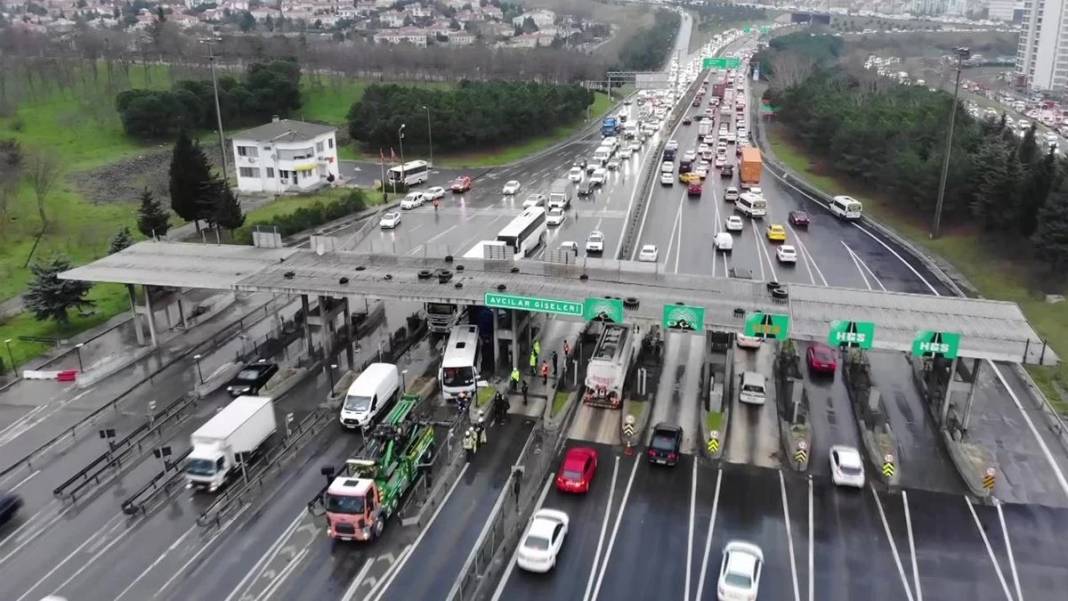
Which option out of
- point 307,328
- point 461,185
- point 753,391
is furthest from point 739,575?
point 461,185

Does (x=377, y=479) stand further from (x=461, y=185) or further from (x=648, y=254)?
(x=461, y=185)

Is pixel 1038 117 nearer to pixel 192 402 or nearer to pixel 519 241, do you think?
pixel 519 241

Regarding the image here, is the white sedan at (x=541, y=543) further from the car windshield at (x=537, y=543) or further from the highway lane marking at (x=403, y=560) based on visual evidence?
the highway lane marking at (x=403, y=560)

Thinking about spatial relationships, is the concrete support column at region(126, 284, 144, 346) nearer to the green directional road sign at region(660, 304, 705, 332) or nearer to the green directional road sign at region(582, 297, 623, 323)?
the green directional road sign at region(582, 297, 623, 323)

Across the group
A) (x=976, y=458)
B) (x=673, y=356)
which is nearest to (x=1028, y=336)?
(x=976, y=458)

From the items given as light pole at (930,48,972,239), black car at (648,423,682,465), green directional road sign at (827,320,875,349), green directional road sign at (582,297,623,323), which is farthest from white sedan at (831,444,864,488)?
light pole at (930,48,972,239)

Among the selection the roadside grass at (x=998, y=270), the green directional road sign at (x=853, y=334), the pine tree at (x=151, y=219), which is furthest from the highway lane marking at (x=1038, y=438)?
the pine tree at (x=151, y=219)
